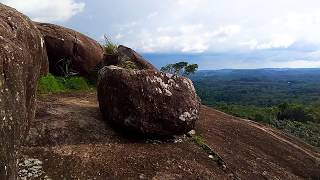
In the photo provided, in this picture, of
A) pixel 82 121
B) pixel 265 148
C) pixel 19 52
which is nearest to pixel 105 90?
pixel 82 121

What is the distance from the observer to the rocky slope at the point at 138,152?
37.9 feet

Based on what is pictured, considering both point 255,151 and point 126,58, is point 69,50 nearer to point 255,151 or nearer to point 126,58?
point 126,58

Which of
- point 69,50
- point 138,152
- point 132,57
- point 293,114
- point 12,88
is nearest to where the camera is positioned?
point 12,88

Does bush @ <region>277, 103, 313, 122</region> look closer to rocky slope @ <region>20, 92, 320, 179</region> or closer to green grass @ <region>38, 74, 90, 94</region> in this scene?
green grass @ <region>38, 74, 90, 94</region>

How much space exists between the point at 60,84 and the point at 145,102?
7155 millimetres

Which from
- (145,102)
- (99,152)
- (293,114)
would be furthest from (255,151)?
(293,114)

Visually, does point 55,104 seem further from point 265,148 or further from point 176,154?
point 265,148

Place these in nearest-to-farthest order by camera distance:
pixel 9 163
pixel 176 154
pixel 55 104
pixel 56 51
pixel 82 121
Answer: pixel 9 163 → pixel 176 154 → pixel 82 121 → pixel 55 104 → pixel 56 51

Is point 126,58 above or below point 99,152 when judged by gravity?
above

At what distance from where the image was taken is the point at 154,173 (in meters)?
11.8

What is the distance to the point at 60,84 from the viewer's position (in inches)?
770

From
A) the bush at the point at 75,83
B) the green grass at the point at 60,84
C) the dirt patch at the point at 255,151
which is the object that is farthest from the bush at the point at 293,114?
the dirt patch at the point at 255,151

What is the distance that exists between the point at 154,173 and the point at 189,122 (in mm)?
2781

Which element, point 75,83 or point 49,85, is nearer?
point 49,85
